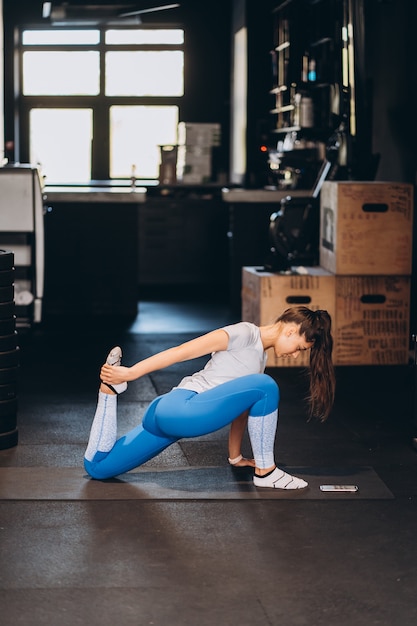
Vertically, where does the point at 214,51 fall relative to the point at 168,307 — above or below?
above

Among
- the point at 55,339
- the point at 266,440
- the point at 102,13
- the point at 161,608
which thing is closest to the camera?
the point at 161,608

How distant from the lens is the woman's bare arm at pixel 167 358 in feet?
13.0

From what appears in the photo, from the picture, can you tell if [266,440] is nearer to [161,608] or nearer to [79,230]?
[161,608]

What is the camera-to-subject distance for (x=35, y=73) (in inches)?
568

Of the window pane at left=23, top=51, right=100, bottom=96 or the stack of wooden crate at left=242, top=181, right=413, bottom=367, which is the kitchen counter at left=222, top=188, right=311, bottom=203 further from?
the window pane at left=23, top=51, right=100, bottom=96

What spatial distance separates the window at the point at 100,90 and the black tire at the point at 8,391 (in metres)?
9.82

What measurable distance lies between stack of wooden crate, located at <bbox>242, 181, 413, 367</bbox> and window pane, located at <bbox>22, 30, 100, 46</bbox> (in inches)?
324

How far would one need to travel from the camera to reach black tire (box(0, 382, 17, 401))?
4.74m

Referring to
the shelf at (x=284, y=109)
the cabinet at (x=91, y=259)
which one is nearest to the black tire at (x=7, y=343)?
the cabinet at (x=91, y=259)

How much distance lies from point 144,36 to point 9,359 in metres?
10.4

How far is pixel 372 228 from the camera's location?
6.88m

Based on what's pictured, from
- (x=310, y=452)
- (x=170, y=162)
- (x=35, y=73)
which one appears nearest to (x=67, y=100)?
(x=35, y=73)

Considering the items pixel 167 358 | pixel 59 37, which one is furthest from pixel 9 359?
pixel 59 37

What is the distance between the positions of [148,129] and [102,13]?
11.5ft
